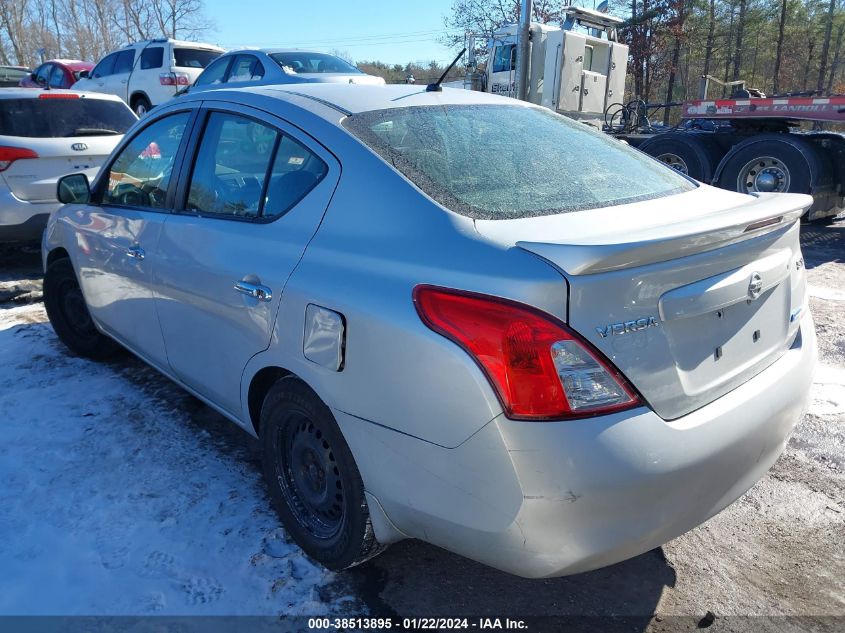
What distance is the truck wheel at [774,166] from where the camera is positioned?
320 inches

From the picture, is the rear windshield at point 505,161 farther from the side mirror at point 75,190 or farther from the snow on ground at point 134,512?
the side mirror at point 75,190

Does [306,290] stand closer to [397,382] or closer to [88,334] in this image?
[397,382]

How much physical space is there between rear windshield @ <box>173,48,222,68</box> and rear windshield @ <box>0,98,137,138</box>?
24.9 ft

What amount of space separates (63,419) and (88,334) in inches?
37.9

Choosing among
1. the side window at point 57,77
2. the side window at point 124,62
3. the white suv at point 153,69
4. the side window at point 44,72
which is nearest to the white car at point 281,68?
the white suv at point 153,69

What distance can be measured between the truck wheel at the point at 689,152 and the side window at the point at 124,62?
1110cm

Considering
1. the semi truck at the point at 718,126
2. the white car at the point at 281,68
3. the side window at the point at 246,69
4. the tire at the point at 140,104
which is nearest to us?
the semi truck at the point at 718,126

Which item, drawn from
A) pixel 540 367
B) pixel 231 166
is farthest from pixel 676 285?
pixel 231 166

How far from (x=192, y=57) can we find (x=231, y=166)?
12809 mm

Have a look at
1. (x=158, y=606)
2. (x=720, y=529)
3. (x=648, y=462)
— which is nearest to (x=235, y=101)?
(x=158, y=606)

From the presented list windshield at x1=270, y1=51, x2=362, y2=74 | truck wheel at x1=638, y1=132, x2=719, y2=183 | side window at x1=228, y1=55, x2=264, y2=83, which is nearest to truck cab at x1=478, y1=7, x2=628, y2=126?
windshield at x1=270, y1=51, x2=362, y2=74

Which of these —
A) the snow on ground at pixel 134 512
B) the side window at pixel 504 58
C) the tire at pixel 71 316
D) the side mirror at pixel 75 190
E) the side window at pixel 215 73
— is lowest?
the snow on ground at pixel 134 512

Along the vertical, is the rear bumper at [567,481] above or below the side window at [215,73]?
below

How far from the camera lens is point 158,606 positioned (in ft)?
7.66
